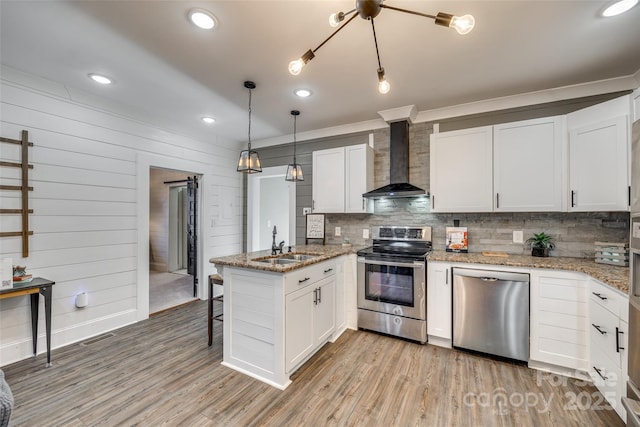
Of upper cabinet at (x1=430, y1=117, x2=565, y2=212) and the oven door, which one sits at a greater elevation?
upper cabinet at (x1=430, y1=117, x2=565, y2=212)

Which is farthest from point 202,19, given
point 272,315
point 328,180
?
point 328,180

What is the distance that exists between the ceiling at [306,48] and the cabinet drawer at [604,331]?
2.03 m

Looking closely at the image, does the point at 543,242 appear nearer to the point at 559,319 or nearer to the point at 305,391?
the point at 559,319

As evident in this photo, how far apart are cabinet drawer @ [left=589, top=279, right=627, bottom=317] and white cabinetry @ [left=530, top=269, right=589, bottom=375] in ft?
0.33

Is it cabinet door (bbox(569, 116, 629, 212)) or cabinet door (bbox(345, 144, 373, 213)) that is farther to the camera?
cabinet door (bbox(345, 144, 373, 213))

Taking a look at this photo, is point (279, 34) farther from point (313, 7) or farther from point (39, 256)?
point (39, 256)

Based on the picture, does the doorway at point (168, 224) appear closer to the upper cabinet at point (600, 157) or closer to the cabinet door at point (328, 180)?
the cabinet door at point (328, 180)

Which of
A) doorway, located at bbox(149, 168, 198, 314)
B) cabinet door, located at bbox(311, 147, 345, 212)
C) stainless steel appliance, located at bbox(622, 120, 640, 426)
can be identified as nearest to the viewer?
stainless steel appliance, located at bbox(622, 120, 640, 426)

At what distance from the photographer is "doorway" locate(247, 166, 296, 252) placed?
4645 millimetres

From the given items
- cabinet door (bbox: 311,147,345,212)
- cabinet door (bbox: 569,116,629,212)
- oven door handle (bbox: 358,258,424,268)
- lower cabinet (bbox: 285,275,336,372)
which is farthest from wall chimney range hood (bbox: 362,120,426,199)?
cabinet door (bbox: 569,116,629,212)

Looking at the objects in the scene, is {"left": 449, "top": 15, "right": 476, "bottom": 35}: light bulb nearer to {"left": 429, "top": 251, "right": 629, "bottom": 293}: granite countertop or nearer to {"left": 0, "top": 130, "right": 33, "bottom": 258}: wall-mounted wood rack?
{"left": 429, "top": 251, "right": 629, "bottom": 293}: granite countertop

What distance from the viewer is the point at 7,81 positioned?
2449mm

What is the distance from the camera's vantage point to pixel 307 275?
247 cm

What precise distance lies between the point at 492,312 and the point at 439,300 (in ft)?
1.54
